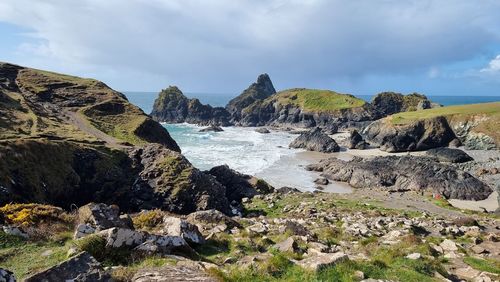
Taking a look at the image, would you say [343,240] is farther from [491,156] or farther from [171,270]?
[491,156]

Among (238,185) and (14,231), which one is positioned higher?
(14,231)

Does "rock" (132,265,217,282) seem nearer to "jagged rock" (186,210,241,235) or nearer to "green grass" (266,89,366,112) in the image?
"jagged rock" (186,210,241,235)

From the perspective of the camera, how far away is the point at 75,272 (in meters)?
8.68

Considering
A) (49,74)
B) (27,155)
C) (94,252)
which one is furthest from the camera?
(49,74)

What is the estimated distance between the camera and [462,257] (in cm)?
1644

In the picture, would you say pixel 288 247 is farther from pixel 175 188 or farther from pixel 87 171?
pixel 87 171

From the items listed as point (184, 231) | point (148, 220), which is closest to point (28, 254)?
point (184, 231)

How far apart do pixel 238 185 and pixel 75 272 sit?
35.4 meters

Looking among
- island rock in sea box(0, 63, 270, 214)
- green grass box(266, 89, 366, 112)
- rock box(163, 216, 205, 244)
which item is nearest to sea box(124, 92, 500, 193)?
island rock in sea box(0, 63, 270, 214)

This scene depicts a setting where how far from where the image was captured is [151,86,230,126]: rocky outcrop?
155000 mm

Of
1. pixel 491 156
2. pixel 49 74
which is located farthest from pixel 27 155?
pixel 491 156

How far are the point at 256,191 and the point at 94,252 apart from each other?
32411 mm

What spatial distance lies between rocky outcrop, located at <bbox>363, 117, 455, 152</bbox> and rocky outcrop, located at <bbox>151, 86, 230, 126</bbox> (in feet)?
251

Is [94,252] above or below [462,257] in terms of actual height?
above
